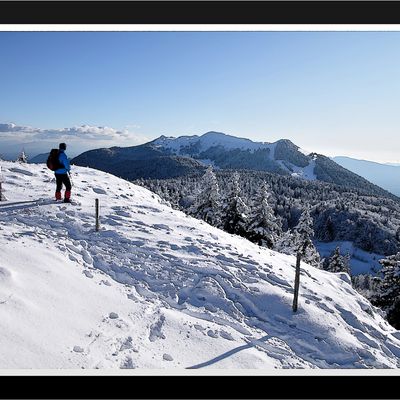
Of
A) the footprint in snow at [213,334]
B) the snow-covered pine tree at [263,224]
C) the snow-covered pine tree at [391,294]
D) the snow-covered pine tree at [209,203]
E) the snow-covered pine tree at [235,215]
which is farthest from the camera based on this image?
the snow-covered pine tree at [209,203]

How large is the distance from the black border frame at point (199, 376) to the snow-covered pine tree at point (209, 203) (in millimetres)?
32990

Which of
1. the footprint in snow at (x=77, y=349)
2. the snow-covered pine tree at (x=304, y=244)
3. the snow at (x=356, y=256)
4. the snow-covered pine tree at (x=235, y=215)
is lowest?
the snow at (x=356, y=256)

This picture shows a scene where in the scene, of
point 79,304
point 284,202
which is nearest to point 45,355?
point 79,304

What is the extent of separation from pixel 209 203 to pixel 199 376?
35.0 m

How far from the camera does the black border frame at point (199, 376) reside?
329 cm

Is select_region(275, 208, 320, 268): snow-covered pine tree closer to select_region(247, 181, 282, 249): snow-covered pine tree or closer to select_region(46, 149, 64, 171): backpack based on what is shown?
select_region(247, 181, 282, 249): snow-covered pine tree

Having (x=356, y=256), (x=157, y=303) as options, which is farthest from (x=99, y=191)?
(x=356, y=256)

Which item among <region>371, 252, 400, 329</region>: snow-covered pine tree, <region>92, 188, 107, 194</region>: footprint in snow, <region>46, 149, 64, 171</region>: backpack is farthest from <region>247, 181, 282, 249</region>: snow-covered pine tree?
<region>46, 149, 64, 171</region>: backpack

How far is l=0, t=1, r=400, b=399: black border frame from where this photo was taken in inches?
130

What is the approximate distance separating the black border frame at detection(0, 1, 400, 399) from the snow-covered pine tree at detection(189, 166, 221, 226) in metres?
33.0

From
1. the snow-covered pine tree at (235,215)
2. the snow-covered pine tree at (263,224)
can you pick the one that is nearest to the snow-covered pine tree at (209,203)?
the snow-covered pine tree at (235,215)
